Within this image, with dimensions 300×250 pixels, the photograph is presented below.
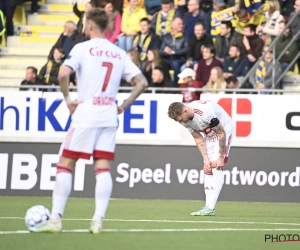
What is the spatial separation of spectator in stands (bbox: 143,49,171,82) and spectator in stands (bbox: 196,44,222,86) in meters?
0.66

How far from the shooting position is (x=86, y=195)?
18.5 m

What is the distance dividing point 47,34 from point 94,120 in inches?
596

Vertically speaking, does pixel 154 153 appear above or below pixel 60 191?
below

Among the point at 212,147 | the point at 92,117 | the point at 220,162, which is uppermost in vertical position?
the point at 92,117

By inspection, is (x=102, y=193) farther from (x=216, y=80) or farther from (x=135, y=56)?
(x=135, y=56)

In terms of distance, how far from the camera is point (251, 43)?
21062mm

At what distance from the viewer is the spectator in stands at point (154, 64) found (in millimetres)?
20016

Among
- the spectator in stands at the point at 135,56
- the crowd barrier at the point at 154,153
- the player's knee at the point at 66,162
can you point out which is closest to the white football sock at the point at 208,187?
the crowd barrier at the point at 154,153

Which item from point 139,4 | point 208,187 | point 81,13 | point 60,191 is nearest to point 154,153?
point 208,187

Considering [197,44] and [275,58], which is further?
[197,44]

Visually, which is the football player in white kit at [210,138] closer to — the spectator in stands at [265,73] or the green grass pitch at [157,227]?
the green grass pitch at [157,227]

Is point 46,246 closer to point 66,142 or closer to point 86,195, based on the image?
point 66,142

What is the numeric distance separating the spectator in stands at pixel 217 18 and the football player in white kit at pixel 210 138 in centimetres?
745

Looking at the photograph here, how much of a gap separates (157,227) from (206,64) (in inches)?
369
